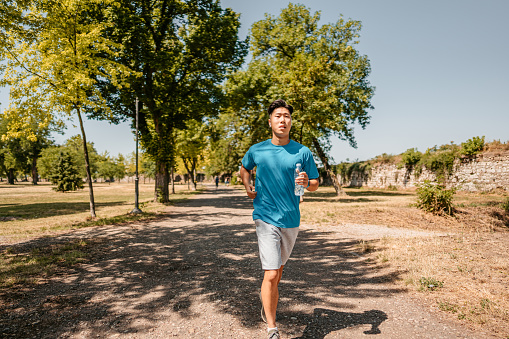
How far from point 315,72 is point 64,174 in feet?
99.3

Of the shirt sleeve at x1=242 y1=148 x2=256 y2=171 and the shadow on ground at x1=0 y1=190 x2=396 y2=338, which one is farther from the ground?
the shirt sleeve at x1=242 y1=148 x2=256 y2=171

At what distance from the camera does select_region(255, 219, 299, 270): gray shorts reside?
8.84 feet

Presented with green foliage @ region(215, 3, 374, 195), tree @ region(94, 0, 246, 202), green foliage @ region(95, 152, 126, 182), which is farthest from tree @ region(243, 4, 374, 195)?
green foliage @ region(95, 152, 126, 182)

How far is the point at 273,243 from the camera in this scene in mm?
2721

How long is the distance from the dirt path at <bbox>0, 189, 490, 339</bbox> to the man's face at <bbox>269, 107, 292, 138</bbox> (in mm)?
2062

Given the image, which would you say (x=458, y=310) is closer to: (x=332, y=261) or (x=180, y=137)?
(x=332, y=261)

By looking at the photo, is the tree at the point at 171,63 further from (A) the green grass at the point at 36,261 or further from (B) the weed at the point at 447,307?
(B) the weed at the point at 447,307

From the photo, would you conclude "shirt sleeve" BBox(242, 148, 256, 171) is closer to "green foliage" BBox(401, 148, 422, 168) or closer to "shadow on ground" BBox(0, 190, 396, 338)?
"shadow on ground" BBox(0, 190, 396, 338)

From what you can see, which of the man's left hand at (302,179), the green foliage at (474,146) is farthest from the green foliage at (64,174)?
the green foliage at (474,146)

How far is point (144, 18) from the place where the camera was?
48.0ft

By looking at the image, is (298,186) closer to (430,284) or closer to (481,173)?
(430,284)

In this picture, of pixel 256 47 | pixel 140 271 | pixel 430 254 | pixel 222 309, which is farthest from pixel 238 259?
pixel 256 47

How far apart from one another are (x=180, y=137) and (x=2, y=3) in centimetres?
2016

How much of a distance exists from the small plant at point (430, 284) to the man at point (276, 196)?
8.00ft
